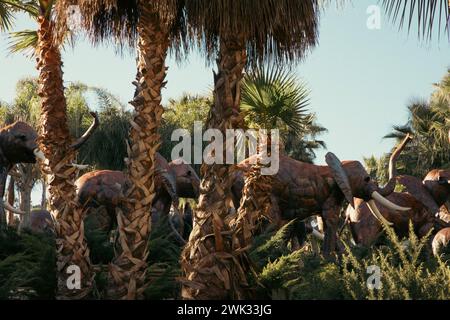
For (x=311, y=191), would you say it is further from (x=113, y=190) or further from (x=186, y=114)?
(x=186, y=114)

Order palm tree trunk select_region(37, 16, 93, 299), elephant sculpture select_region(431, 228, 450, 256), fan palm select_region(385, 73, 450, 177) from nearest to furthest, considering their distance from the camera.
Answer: palm tree trunk select_region(37, 16, 93, 299) → elephant sculpture select_region(431, 228, 450, 256) → fan palm select_region(385, 73, 450, 177)

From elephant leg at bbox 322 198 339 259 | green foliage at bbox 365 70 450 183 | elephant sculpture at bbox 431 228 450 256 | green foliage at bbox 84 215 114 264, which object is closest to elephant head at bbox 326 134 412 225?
elephant leg at bbox 322 198 339 259

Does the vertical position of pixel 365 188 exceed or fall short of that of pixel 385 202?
it exceeds it

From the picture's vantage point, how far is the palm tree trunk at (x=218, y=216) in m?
6.80

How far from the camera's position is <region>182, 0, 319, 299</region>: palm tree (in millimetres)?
6801

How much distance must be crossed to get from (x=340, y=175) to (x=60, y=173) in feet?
19.2

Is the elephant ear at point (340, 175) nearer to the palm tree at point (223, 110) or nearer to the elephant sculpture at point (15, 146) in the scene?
the palm tree at point (223, 110)

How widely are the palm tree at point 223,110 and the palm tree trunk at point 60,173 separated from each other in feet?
5.43

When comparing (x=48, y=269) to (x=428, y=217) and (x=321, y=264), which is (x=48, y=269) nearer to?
(x=321, y=264)

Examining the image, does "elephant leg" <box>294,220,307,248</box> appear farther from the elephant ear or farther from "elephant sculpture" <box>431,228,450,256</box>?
"elephant sculpture" <box>431,228,450,256</box>

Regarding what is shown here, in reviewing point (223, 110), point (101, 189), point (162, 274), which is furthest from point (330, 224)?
point (223, 110)

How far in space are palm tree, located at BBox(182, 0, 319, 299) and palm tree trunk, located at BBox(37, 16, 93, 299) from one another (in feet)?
5.43

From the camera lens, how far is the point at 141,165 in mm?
7352
